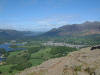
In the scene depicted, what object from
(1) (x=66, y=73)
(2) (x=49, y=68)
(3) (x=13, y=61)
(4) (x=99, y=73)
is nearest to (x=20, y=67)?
(3) (x=13, y=61)

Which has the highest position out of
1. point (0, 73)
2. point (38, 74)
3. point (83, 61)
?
point (83, 61)

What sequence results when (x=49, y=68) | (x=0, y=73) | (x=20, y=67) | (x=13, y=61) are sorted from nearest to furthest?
(x=49, y=68)
(x=0, y=73)
(x=20, y=67)
(x=13, y=61)

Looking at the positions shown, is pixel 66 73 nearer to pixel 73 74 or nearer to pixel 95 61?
pixel 73 74

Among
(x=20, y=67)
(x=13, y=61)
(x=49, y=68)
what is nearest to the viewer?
(x=49, y=68)

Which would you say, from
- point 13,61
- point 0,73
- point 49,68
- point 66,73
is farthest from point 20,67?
point 66,73

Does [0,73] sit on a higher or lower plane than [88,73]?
lower

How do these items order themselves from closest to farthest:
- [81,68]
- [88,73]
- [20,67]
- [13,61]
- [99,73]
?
[99,73], [88,73], [81,68], [20,67], [13,61]

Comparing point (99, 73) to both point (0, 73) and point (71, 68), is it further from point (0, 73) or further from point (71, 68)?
point (0, 73)

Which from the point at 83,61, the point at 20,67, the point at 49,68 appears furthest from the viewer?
the point at 20,67

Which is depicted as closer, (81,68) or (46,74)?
(81,68)
